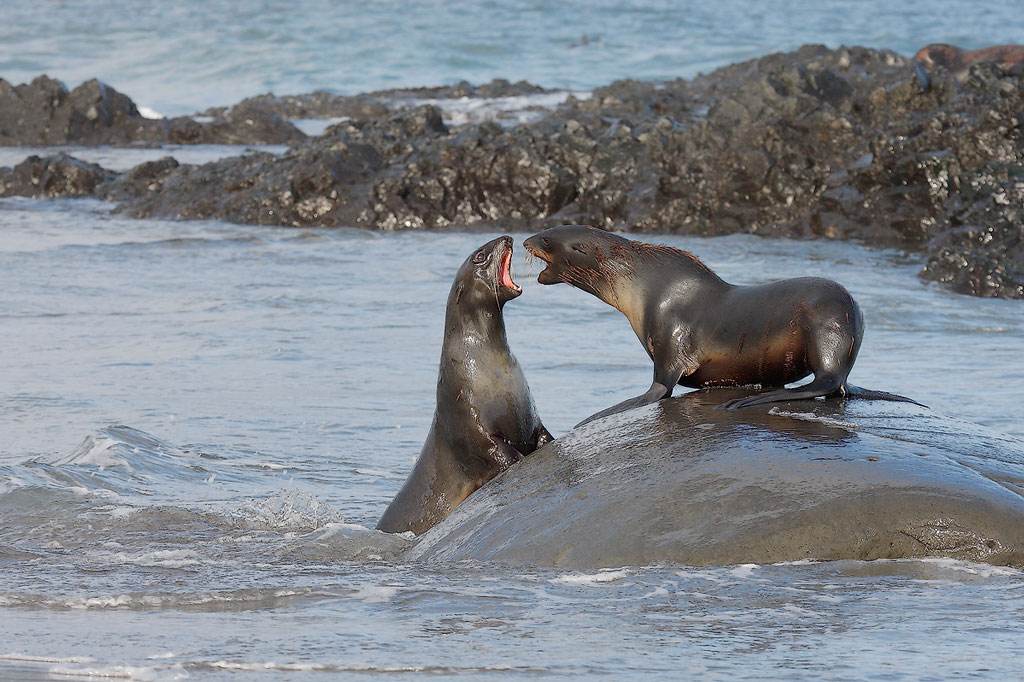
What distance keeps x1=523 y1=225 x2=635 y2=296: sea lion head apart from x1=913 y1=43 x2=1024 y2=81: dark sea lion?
15299mm

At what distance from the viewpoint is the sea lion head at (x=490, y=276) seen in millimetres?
5797

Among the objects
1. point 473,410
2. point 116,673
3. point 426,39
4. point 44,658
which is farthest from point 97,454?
point 426,39

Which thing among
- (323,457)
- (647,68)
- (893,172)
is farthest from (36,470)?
(647,68)

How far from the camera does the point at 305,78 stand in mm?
40344

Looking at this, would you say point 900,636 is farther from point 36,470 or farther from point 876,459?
point 36,470

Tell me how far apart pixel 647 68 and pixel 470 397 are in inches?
1391

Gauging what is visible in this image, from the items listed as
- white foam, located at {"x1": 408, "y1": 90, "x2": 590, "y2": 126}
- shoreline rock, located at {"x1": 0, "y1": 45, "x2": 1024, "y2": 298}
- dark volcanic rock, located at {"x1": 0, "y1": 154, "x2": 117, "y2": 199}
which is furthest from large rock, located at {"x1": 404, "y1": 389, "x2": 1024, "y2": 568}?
white foam, located at {"x1": 408, "y1": 90, "x2": 590, "y2": 126}

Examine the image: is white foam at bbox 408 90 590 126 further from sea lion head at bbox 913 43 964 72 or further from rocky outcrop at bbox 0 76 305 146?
sea lion head at bbox 913 43 964 72

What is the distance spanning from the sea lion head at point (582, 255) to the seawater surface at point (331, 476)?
131 centimetres

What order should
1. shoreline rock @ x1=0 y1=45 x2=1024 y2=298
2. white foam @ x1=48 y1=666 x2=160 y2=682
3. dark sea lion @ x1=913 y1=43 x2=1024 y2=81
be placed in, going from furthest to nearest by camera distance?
dark sea lion @ x1=913 y1=43 x2=1024 y2=81
shoreline rock @ x1=0 y1=45 x2=1024 y2=298
white foam @ x1=48 y1=666 x2=160 y2=682

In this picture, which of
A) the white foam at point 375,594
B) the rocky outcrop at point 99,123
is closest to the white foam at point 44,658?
the white foam at point 375,594

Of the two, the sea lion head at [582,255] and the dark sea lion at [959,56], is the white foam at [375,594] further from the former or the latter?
the dark sea lion at [959,56]

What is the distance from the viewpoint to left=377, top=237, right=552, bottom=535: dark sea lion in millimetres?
5582

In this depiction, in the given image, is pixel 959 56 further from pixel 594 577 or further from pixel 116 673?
pixel 116 673
